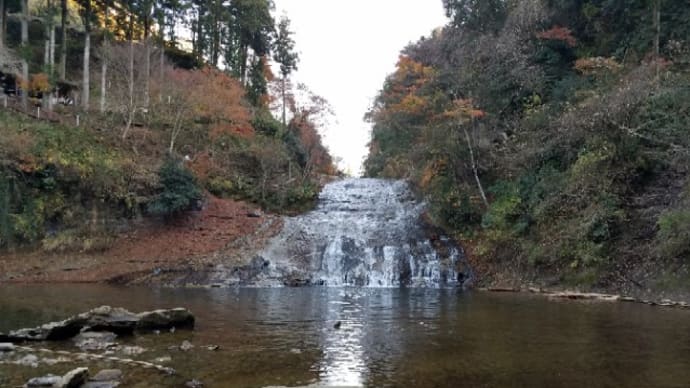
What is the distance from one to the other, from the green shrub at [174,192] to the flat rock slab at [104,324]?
48.7 ft

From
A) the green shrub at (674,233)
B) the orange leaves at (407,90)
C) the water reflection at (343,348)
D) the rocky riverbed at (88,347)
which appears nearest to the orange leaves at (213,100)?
the orange leaves at (407,90)

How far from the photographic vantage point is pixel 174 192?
81.6 feet

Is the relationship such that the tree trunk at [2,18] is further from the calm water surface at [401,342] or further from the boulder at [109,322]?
the boulder at [109,322]

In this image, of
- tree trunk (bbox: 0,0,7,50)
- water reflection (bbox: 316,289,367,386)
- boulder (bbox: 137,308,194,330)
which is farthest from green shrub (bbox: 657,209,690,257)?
tree trunk (bbox: 0,0,7,50)

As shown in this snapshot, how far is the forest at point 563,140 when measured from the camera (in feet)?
58.4

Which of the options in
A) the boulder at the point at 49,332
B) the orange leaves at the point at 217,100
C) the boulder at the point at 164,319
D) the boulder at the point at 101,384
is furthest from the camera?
the orange leaves at the point at 217,100

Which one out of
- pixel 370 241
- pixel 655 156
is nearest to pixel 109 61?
pixel 370 241

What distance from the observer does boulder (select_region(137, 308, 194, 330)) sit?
10203 millimetres

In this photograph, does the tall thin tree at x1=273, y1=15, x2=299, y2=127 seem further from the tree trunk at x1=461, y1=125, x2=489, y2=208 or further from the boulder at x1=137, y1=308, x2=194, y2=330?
the boulder at x1=137, y1=308, x2=194, y2=330

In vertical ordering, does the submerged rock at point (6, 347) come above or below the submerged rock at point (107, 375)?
above

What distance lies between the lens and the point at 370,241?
2475 cm

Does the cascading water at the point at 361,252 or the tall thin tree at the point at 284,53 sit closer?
the cascading water at the point at 361,252

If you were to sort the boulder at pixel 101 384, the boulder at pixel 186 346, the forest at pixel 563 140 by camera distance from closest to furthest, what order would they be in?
the boulder at pixel 101 384 → the boulder at pixel 186 346 → the forest at pixel 563 140

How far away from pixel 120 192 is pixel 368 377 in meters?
20.5
